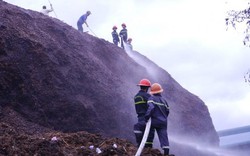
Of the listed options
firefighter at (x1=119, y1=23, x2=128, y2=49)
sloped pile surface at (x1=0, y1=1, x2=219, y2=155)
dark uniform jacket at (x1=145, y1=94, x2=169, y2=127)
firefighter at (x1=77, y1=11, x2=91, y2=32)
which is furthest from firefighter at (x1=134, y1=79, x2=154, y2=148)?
firefighter at (x1=119, y1=23, x2=128, y2=49)

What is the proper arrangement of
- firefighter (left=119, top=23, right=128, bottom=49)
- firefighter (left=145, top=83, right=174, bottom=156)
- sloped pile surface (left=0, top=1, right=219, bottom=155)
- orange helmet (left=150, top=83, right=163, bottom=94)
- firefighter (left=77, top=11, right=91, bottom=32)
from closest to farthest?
firefighter (left=145, top=83, right=174, bottom=156), orange helmet (left=150, top=83, right=163, bottom=94), sloped pile surface (left=0, top=1, right=219, bottom=155), firefighter (left=77, top=11, right=91, bottom=32), firefighter (left=119, top=23, right=128, bottom=49)

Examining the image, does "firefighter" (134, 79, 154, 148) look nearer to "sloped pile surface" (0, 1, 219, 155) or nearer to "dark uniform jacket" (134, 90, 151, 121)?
"dark uniform jacket" (134, 90, 151, 121)

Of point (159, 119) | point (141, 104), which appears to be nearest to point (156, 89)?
point (141, 104)

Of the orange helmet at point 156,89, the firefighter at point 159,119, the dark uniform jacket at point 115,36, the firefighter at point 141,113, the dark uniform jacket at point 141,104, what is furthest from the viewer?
the dark uniform jacket at point 115,36

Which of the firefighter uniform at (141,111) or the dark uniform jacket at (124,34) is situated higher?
the dark uniform jacket at (124,34)

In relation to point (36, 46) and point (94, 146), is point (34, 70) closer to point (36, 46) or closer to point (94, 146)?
point (36, 46)

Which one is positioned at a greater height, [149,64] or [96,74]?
[149,64]

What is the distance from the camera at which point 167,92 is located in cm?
1823

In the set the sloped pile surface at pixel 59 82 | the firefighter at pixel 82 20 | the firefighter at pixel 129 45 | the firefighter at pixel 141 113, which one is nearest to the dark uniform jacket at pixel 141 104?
the firefighter at pixel 141 113

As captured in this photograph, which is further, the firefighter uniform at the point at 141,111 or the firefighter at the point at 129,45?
the firefighter at the point at 129,45

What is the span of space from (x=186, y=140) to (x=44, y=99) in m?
8.03

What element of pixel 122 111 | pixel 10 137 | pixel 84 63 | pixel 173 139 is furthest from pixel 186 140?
pixel 10 137

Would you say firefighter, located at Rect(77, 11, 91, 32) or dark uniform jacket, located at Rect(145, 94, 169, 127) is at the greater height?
firefighter, located at Rect(77, 11, 91, 32)

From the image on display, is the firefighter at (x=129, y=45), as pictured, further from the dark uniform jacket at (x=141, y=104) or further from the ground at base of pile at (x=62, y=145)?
the ground at base of pile at (x=62, y=145)
